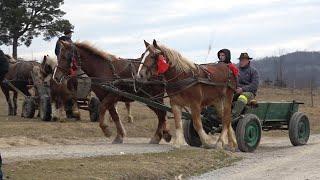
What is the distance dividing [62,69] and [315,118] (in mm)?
15724

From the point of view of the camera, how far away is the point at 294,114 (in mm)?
17406

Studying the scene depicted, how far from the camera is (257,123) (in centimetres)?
1591

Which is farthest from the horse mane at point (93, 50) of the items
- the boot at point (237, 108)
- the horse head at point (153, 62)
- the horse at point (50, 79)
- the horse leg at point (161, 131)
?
the horse at point (50, 79)

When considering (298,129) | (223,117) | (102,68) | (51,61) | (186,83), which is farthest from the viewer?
(51,61)

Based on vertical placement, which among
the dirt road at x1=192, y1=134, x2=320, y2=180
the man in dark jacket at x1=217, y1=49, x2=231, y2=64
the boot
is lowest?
the dirt road at x1=192, y1=134, x2=320, y2=180

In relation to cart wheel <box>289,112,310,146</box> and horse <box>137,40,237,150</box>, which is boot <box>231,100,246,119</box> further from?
cart wheel <box>289,112,310,146</box>

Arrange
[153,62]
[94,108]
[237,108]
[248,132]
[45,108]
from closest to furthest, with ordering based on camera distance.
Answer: [153,62] → [248,132] → [237,108] → [45,108] → [94,108]

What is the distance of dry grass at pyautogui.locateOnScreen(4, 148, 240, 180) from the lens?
34.1ft

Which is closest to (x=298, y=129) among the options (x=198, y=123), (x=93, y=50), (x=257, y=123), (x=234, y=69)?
(x=257, y=123)

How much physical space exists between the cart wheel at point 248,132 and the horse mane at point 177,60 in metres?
1.86

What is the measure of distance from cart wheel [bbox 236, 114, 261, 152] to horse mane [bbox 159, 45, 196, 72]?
73.3 inches

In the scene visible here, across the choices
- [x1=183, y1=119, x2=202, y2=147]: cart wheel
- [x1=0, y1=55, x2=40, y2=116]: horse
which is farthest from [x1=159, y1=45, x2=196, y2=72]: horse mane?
[x1=0, y1=55, x2=40, y2=116]: horse

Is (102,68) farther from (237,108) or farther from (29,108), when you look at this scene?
(29,108)

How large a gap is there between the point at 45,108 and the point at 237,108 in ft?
24.3
